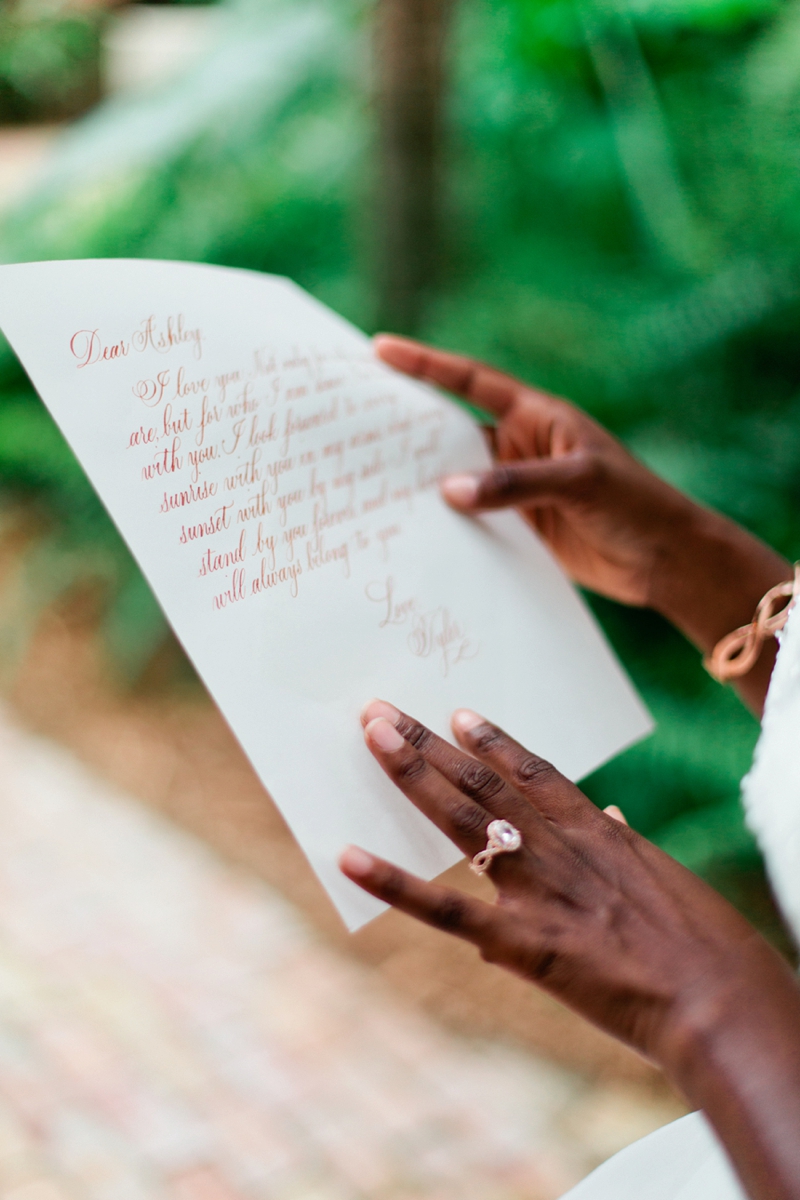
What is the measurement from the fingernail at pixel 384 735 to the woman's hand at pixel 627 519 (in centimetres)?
28

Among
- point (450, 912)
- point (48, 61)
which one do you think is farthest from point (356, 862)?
point (48, 61)

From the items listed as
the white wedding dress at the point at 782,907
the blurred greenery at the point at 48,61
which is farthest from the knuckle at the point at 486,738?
the blurred greenery at the point at 48,61

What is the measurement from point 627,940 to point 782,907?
0.21 meters

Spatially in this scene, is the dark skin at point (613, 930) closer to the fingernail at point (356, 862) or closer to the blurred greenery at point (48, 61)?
the fingernail at point (356, 862)

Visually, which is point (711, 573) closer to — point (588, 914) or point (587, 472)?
point (587, 472)

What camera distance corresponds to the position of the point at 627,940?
0.46 metres

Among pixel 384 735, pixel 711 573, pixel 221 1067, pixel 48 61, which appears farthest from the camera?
pixel 48 61

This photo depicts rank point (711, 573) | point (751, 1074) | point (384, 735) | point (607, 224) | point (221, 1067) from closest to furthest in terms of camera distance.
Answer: point (751, 1074), point (384, 735), point (711, 573), point (221, 1067), point (607, 224)

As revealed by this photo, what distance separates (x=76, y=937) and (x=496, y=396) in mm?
1153

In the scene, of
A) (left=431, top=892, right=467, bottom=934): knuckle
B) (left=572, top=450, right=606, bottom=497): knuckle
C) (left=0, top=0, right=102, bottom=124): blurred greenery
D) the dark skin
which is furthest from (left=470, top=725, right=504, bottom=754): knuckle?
(left=0, top=0, right=102, bottom=124): blurred greenery

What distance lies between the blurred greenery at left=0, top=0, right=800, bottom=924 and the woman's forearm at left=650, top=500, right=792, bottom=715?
0.63 m

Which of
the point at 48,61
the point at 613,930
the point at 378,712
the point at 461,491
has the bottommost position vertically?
the point at 613,930

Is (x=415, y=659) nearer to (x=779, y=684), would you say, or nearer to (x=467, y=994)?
(x=779, y=684)

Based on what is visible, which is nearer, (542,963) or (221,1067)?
(542,963)
